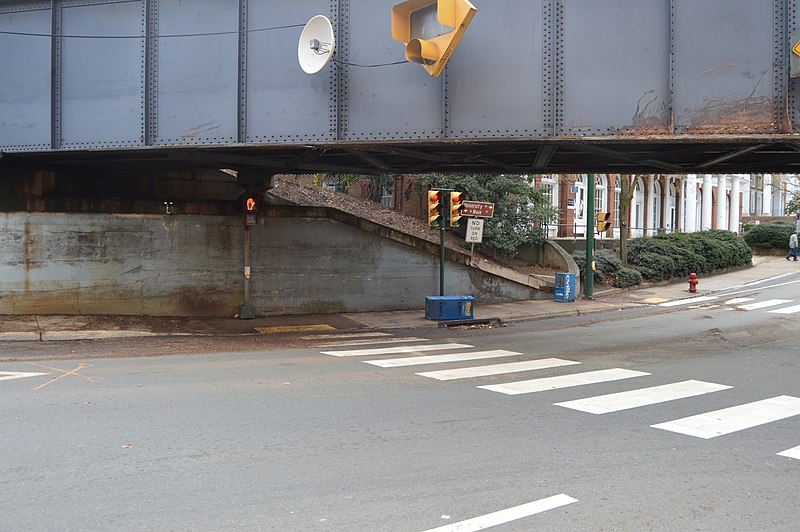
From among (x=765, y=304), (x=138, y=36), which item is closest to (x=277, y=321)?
(x=138, y=36)

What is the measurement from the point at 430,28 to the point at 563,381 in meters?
6.34

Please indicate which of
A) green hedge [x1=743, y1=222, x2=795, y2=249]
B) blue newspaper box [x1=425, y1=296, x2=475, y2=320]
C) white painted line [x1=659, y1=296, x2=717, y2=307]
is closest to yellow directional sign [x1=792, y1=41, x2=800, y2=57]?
blue newspaper box [x1=425, y1=296, x2=475, y2=320]

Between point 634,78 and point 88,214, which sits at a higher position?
point 634,78

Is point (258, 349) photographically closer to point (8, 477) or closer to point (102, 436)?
point (102, 436)

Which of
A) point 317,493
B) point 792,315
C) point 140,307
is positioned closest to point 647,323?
point 792,315

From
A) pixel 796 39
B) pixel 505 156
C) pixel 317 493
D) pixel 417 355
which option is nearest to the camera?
pixel 317 493

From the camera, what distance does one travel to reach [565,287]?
2248 centimetres

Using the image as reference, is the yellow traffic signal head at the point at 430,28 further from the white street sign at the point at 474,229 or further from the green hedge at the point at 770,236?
the green hedge at the point at 770,236

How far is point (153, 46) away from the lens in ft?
43.7

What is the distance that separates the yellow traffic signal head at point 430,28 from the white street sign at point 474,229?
9.38m

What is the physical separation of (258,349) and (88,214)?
22.5ft

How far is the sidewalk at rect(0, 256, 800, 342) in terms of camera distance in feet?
47.3

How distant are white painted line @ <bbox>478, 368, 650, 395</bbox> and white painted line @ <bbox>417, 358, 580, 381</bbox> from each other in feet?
2.45

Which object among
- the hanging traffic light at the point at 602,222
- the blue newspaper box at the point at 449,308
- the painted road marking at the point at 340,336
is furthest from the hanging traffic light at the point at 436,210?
the hanging traffic light at the point at 602,222
